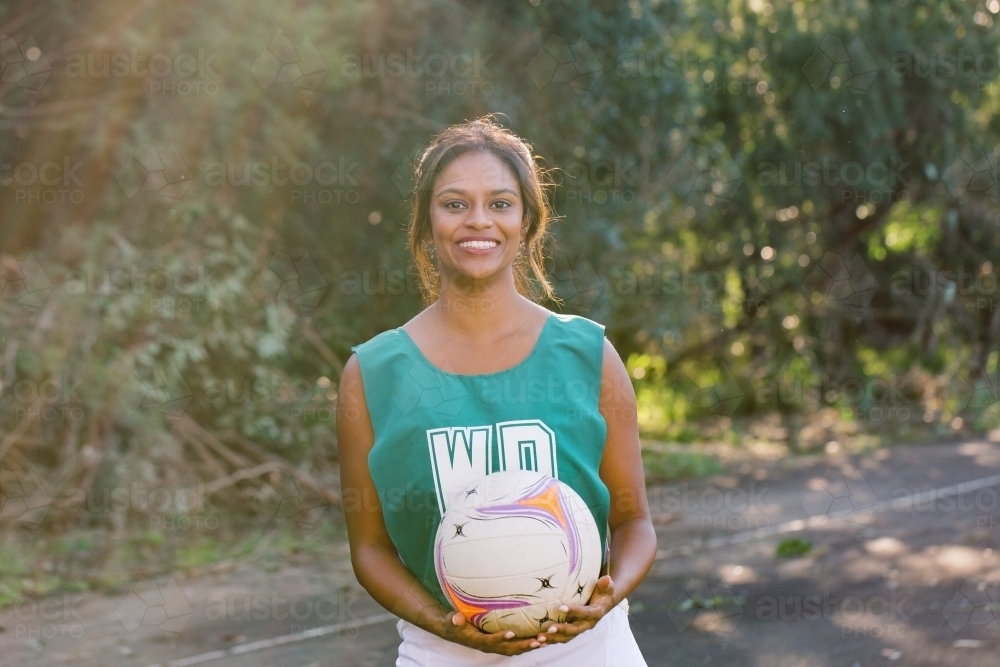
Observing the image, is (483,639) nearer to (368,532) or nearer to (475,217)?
(368,532)

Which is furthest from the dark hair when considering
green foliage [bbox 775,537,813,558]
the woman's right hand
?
green foliage [bbox 775,537,813,558]

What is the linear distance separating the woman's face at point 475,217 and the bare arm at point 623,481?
1.07 feet

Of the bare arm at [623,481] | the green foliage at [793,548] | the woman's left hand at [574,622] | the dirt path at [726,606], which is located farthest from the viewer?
the green foliage at [793,548]

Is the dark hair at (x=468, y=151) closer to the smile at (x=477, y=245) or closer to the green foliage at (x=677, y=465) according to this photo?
the smile at (x=477, y=245)

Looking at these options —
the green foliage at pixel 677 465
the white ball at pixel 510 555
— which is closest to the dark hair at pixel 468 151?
the white ball at pixel 510 555

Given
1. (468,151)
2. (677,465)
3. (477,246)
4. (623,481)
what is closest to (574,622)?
(623,481)

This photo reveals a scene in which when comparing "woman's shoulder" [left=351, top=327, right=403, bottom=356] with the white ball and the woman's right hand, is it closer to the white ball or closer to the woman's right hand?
the white ball

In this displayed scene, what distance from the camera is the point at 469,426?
2.27 meters

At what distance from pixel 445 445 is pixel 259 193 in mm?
6481

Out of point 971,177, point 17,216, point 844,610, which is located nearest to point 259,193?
point 17,216

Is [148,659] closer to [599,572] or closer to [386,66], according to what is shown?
[599,572]

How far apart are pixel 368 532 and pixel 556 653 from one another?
500 mm

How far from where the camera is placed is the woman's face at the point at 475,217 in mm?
2424

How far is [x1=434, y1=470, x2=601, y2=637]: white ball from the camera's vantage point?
220cm
